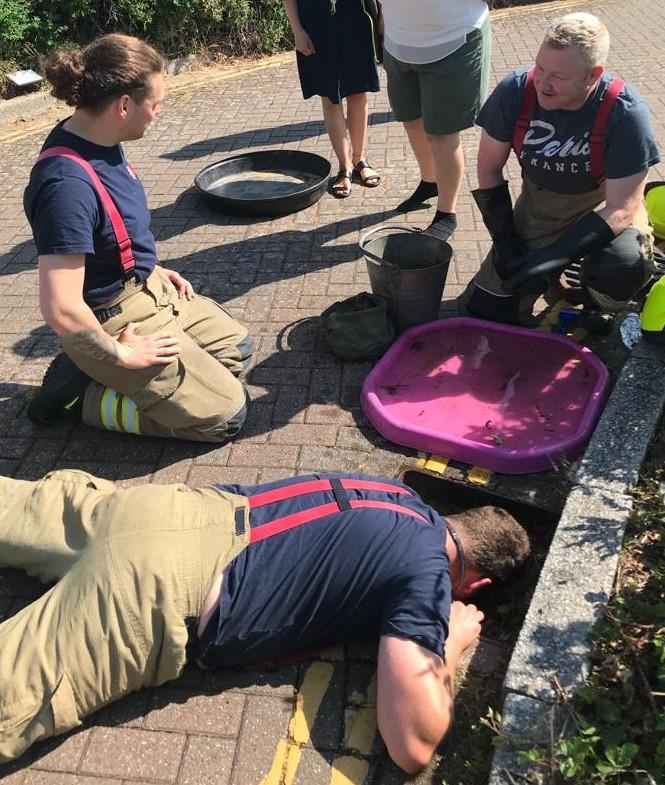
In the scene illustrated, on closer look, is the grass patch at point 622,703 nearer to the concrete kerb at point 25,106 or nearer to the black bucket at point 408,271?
the black bucket at point 408,271

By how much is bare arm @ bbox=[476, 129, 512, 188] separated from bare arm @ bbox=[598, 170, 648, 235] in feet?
1.87

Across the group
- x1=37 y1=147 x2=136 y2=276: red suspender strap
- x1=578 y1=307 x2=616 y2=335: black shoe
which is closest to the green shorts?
x1=578 y1=307 x2=616 y2=335: black shoe

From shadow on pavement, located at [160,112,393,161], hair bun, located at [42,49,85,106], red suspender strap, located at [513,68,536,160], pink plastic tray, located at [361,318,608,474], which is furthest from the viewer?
shadow on pavement, located at [160,112,393,161]

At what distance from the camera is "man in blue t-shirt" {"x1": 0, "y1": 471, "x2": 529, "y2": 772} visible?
2.19 m

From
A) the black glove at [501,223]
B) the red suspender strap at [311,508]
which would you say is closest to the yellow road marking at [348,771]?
the red suspender strap at [311,508]

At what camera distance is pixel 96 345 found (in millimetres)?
2969

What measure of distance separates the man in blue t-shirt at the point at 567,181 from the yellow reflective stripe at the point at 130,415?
6.36ft

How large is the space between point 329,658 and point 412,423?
128 centimetres

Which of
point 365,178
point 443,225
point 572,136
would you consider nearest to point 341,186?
point 365,178

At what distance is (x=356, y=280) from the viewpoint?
469cm

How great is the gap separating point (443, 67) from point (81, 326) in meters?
2.75

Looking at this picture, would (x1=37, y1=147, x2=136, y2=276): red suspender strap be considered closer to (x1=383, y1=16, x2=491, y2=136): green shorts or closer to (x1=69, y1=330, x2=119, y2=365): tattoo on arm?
(x1=69, y1=330, x2=119, y2=365): tattoo on arm

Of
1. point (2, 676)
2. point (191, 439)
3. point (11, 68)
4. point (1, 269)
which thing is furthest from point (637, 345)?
point (11, 68)

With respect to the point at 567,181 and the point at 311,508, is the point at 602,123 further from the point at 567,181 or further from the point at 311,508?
the point at 311,508
